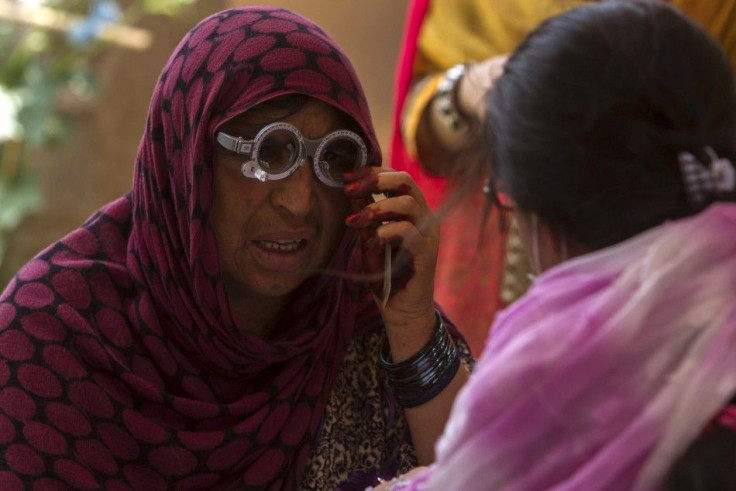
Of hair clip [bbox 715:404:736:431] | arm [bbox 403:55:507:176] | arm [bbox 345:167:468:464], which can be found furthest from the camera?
arm [bbox 403:55:507:176]

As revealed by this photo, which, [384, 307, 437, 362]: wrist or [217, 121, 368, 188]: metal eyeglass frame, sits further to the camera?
[384, 307, 437, 362]: wrist

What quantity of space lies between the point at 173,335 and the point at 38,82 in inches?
81.0

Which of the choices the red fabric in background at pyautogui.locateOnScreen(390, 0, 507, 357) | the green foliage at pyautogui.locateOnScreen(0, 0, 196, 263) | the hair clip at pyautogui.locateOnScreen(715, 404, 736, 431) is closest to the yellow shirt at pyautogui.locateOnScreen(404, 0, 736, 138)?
the red fabric in background at pyautogui.locateOnScreen(390, 0, 507, 357)

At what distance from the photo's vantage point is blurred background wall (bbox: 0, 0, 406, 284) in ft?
13.2

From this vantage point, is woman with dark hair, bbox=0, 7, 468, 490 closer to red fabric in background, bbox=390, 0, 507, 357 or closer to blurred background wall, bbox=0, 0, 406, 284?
red fabric in background, bbox=390, 0, 507, 357

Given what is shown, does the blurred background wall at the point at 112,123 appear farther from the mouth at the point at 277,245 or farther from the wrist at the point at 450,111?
the mouth at the point at 277,245

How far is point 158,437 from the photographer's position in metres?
1.71

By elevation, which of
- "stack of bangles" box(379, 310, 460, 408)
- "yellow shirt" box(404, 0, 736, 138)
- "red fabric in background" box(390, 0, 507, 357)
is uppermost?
"yellow shirt" box(404, 0, 736, 138)

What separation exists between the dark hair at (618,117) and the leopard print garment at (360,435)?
0.77 metres

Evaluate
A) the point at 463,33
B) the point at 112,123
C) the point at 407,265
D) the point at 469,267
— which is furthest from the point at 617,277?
the point at 112,123

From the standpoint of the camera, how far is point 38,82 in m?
3.56

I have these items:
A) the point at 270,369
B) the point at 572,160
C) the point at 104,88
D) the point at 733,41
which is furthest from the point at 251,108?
the point at 104,88

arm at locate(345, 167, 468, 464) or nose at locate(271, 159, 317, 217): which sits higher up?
nose at locate(271, 159, 317, 217)

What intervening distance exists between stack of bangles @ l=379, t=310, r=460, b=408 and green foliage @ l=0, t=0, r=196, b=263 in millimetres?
2155
